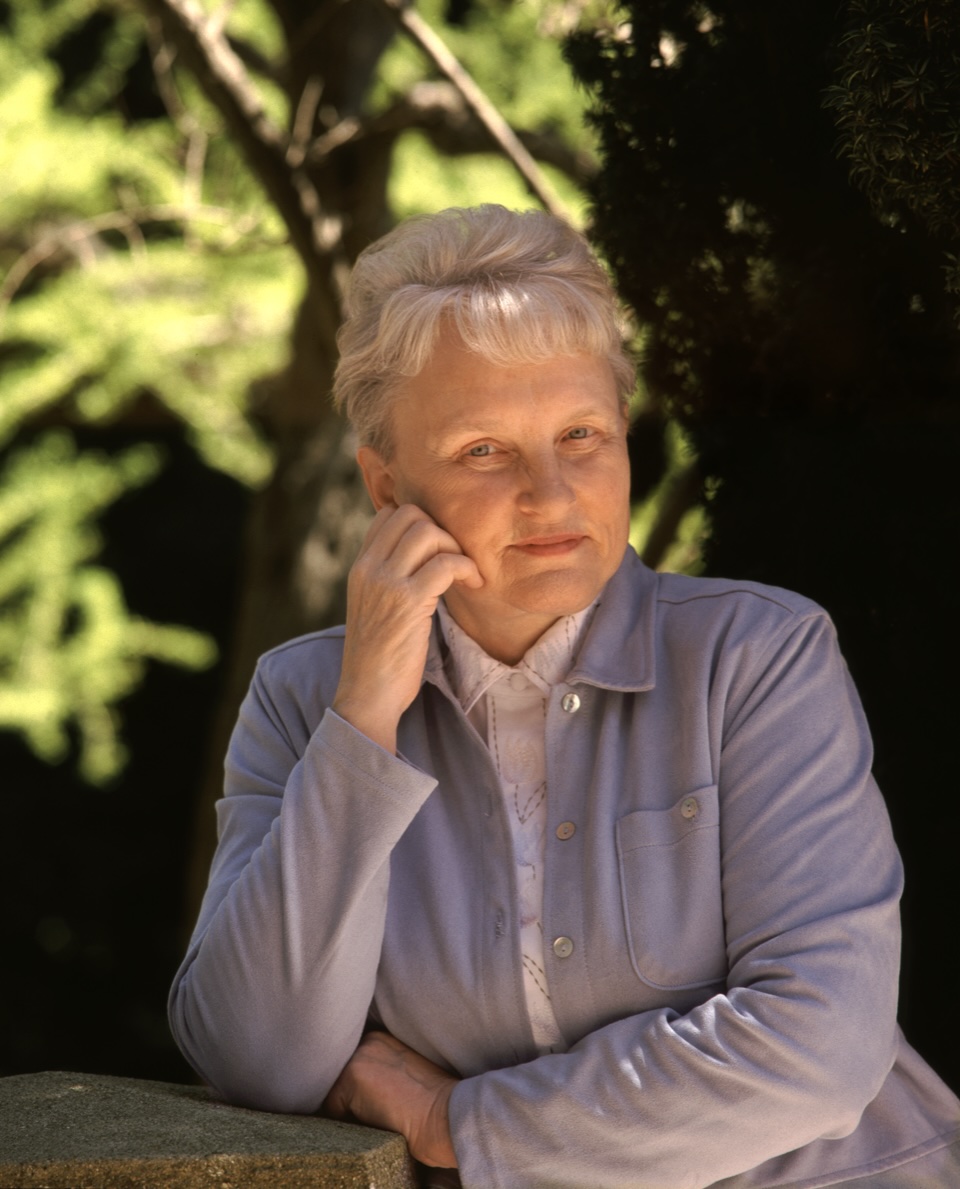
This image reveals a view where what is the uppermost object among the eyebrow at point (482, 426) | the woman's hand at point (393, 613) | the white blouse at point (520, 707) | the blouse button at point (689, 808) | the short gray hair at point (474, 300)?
the short gray hair at point (474, 300)

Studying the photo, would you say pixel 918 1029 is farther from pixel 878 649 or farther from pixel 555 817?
pixel 555 817

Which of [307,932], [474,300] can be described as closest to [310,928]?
[307,932]

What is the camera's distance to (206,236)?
398 cm

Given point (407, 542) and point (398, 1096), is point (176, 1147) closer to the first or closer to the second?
point (398, 1096)

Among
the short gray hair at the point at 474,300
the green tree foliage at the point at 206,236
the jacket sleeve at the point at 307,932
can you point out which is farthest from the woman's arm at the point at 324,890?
the green tree foliage at the point at 206,236

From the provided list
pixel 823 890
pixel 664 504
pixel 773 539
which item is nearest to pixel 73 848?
pixel 664 504

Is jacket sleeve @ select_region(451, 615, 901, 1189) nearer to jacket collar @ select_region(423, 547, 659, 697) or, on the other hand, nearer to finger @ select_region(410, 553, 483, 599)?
jacket collar @ select_region(423, 547, 659, 697)

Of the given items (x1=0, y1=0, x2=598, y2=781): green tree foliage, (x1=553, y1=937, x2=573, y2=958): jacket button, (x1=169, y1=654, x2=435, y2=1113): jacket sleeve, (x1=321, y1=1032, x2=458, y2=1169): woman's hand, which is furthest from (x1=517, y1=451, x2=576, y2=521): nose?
(x1=0, y1=0, x2=598, y2=781): green tree foliage

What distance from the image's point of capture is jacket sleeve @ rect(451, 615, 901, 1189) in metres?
1.57

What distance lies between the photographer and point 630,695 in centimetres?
188

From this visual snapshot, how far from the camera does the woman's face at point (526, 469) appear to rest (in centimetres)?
181

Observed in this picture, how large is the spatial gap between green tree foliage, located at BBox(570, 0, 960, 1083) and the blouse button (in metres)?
0.46

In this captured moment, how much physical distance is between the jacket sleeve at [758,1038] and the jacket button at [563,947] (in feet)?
0.37

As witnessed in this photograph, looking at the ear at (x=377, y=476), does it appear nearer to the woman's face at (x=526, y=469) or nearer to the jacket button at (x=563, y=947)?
the woman's face at (x=526, y=469)
